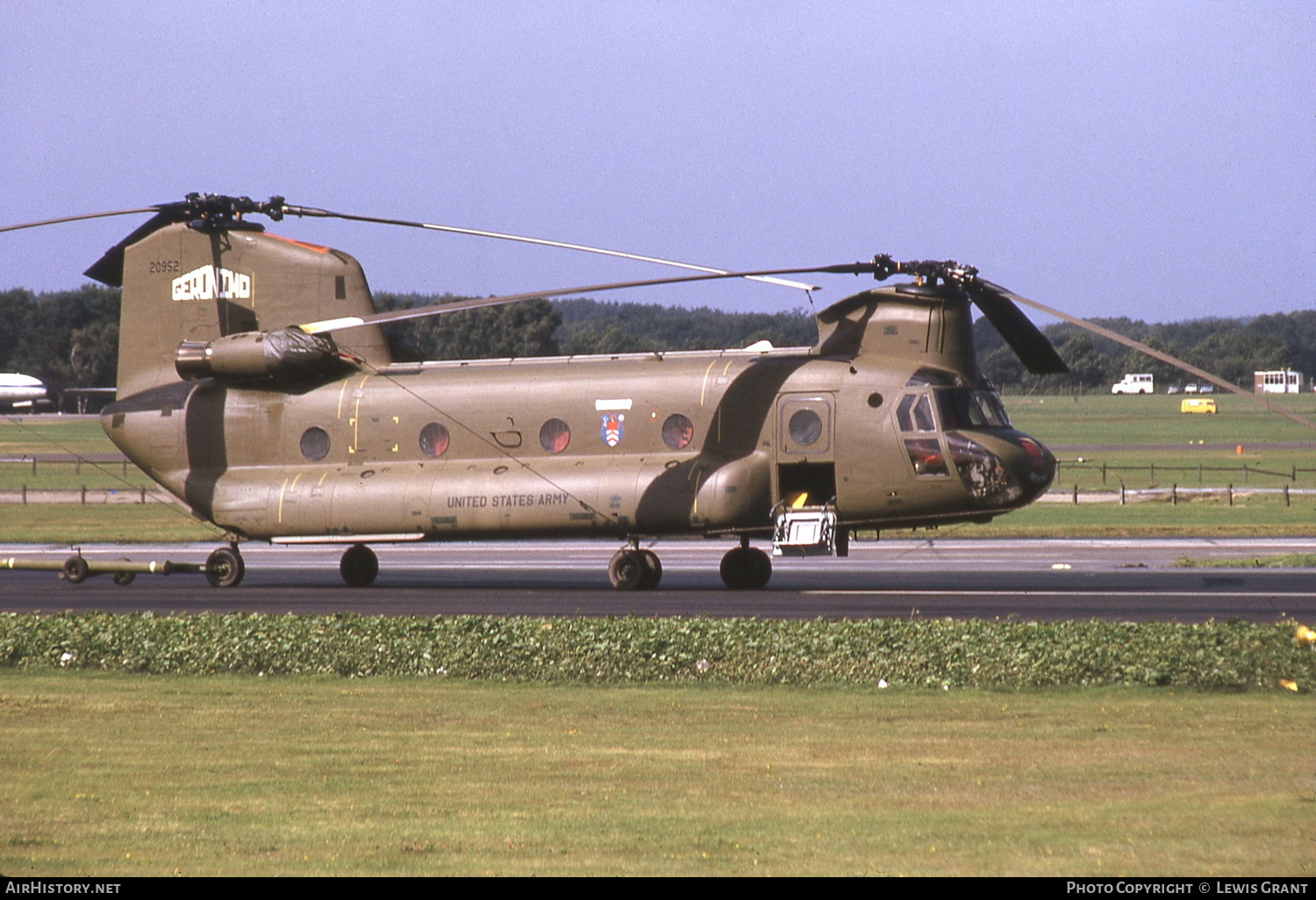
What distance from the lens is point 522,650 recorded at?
51.6 feet

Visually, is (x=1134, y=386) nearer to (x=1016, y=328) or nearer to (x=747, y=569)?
(x=1016, y=328)

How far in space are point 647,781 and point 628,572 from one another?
14.0 metres

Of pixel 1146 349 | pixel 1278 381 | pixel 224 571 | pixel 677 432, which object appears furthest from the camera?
pixel 1278 381

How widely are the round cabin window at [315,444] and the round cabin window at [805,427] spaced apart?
8375 mm

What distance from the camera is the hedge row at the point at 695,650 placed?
14.3 m

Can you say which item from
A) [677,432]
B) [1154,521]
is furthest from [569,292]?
[1154,521]

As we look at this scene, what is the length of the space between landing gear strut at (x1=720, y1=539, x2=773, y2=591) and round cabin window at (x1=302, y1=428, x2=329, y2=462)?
747 cm

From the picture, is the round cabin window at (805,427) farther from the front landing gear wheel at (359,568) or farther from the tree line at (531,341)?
the tree line at (531,341)

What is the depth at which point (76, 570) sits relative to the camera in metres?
24.9

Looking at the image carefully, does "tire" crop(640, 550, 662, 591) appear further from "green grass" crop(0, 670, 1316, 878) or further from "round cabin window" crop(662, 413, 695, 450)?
"green grass" crop(0, 670, 1316, 878)

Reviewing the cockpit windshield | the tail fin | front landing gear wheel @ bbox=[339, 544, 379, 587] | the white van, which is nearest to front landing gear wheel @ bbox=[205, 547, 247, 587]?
front landing gear wheel @ bbox=[339, 544, 379, 587]

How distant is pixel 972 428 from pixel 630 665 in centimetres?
937
